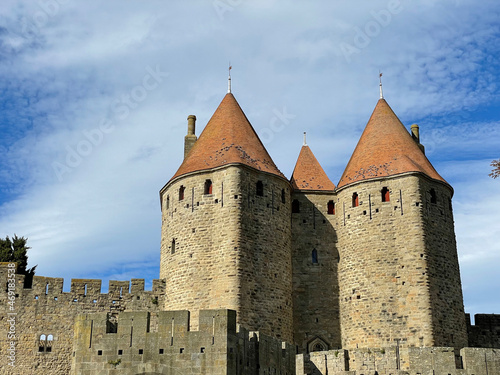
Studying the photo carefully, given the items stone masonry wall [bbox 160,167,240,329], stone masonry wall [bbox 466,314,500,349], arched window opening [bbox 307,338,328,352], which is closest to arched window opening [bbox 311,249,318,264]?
arched window opening [bbox 307,338,328,352]

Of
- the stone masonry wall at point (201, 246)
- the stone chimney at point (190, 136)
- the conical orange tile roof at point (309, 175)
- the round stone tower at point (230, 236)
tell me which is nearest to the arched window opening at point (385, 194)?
the conical orange tile roof at point (309, 175)

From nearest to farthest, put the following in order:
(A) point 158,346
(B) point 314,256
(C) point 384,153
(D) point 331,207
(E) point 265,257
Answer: (A) point 158,346 < (E) point 265,257 < (B) point 314,256 < (C) point 384,153 < (D) point 331,207

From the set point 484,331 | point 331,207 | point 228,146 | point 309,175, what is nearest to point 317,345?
point 331,207

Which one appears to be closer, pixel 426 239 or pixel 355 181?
pixel 426 239

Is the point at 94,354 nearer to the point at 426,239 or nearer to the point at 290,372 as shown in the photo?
Answer: the point at 290,372

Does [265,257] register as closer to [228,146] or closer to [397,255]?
[228,146]

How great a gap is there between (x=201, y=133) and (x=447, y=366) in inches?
612

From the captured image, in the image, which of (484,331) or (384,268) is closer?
(384,268)

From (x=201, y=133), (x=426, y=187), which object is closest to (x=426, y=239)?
(x=426, y=187)

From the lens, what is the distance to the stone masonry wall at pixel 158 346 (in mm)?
20125

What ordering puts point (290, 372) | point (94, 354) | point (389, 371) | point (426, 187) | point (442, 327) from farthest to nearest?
1. point (426, 187)
2. point (442, 327)
3. point (389, 371)
4. point (290, 372)
5. point (94, 354)

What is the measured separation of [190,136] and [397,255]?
11.5 metres

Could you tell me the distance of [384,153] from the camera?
33.3 m

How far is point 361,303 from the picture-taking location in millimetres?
30625
